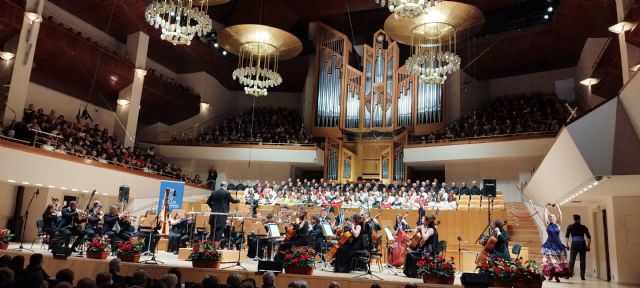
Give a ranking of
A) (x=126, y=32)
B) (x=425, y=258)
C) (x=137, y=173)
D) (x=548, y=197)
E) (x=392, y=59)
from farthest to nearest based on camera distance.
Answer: (x=392, y=59)
(x=126, y=32)
(x=137, y=173)
(x=548, y=197)
(x=425, y=258)

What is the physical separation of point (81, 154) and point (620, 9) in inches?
577

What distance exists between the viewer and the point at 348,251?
8.52 meters

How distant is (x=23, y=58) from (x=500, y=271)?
13986 mm

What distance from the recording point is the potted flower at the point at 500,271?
22.2 ft

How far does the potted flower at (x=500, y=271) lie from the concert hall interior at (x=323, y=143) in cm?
4

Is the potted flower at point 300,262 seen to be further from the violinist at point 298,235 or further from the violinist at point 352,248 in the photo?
the violinist at point 298,235

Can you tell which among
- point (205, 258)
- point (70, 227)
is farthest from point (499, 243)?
point (70, 227)

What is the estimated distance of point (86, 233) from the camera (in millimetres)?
9562

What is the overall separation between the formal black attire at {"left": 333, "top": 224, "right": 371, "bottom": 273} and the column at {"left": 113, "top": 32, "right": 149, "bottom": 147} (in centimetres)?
1315

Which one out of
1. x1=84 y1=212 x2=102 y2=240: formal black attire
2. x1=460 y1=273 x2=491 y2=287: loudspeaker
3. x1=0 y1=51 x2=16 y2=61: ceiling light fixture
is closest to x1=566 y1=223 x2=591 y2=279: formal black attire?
x1=460 y1=273 x2=491 y2=287: loudspeaker

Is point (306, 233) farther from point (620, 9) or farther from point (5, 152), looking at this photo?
point (620, 9)

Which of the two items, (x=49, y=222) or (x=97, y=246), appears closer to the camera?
(x=97, y=246)

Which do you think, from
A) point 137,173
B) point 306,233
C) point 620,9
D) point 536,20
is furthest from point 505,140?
point 137,173

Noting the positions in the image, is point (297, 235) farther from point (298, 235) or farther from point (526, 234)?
point (526, 234)
